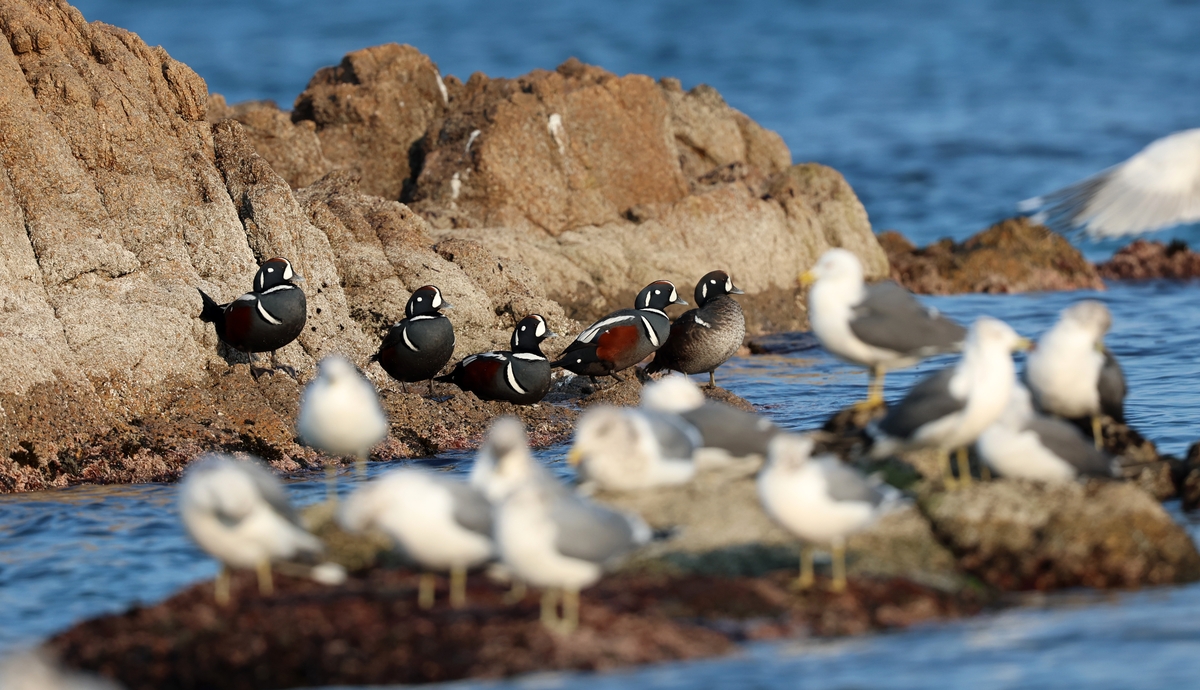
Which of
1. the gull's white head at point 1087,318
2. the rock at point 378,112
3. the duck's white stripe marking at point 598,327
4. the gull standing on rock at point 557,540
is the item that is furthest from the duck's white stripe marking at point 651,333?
the gull standing on rock at point 557,540

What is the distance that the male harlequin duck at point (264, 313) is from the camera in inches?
454

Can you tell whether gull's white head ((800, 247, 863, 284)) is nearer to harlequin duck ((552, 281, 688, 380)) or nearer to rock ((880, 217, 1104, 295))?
harlequin duck ((552, 281, 688, 380))

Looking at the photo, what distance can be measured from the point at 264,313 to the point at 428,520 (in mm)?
5419

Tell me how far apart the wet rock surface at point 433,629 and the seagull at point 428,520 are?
0.23 m

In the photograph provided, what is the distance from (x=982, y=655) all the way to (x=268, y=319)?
6815 mm

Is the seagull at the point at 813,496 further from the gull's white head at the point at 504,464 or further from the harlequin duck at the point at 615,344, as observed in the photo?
the harlequin duck at the point at 615,344

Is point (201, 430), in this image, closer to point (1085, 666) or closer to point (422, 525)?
point (422, 525)

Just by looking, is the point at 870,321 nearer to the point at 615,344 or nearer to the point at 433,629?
the point at 433,629

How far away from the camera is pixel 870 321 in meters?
8.06

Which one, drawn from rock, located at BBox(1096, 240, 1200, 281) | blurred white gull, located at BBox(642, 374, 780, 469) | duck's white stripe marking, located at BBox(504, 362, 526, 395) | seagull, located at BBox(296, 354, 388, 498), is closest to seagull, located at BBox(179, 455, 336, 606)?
seagull, located at BBox(296, 354, 388, 498)

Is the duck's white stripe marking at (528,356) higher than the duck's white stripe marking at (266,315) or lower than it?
lower

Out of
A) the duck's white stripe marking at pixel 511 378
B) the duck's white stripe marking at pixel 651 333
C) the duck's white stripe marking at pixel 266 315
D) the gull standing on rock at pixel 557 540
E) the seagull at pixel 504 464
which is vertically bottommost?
the gull standing on rock at pixel 557 540

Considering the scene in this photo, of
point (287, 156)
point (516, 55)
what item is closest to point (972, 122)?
point (516, 55)

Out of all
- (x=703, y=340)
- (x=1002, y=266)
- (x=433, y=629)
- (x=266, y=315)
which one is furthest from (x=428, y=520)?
(x=1002, y=266)
